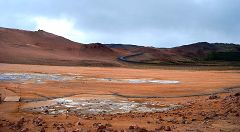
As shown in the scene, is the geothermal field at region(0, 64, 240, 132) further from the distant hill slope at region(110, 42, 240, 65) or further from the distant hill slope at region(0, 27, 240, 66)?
the distant hill slope at region(110, 42, 240, 65)

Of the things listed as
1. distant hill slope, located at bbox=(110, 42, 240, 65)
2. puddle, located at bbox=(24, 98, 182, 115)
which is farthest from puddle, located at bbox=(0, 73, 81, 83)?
distant hill slope, located at bbox=(110, 42, 240, 65)

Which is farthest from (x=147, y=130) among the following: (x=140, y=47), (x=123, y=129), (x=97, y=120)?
(x=140, y=47)

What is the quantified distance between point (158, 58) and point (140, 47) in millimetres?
13797

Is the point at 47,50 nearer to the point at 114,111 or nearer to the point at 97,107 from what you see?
the point at 97,107

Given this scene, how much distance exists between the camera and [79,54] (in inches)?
2254

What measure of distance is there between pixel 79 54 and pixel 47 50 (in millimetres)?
4748

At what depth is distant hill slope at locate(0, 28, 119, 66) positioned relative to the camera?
4569 centimetres

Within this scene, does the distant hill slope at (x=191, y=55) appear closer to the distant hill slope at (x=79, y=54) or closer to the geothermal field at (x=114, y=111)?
the distant hill slope at (x=79, y=54)

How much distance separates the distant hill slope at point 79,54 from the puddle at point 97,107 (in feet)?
96.9

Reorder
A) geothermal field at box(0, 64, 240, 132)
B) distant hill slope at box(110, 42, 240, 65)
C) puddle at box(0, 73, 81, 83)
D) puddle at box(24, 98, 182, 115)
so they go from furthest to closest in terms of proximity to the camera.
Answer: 1. distant hill slope at box(110, 42, 240, 65)
2. puddle at box(0, 73, 81, 83)
3. puddle at box(24, 98, 182, 115)
4. geothermal field at box(0, 64, 240, 132)

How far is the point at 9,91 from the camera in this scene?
57.9 feet

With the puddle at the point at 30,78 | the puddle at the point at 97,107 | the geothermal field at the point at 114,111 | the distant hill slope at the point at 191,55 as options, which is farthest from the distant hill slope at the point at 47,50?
the puddle at the point at 97,107

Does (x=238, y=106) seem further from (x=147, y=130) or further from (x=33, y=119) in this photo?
(x=33, y=119)

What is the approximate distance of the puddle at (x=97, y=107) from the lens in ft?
41.6
